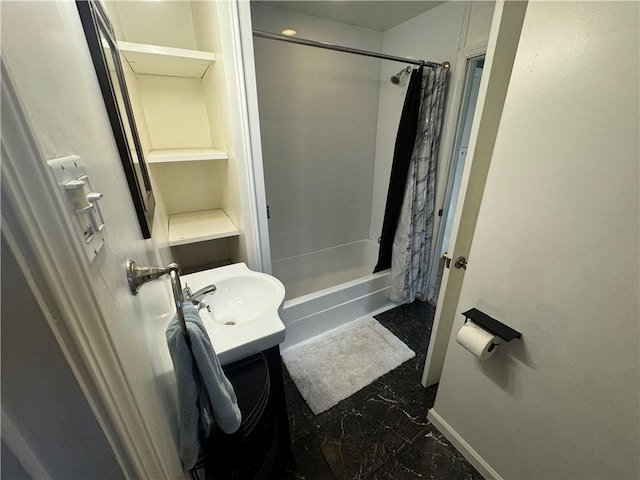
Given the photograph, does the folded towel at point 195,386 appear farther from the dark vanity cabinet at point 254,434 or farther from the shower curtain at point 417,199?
the shower curtain at point 417,199

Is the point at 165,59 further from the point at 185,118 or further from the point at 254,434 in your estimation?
the point at 254,434

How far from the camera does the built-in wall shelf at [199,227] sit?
1435 millimetres

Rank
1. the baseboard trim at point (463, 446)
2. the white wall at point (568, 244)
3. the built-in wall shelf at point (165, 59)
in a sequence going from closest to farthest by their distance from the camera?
the white wall at point (568, 244), the built-in wall shelf at point (165, 59), the baseboard trim at point (463, 446)

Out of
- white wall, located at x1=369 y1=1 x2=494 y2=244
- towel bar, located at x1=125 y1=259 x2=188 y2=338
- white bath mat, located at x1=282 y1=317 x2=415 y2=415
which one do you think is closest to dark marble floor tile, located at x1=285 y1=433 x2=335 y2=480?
white bath mat, located at x1=282 y1=317 x2=415 y2=415

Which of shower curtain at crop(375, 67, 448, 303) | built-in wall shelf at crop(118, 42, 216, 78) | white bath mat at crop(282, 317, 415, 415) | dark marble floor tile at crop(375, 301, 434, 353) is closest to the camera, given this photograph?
built-in wall shelf at crop(118, 42, 216, 78)

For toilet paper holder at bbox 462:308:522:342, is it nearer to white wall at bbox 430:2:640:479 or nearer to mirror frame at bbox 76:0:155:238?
white wall at bbox 430:2:640:479

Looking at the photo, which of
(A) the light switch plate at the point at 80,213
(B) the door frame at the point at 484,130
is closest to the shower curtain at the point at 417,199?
(B) the door frame at the point at 484,130

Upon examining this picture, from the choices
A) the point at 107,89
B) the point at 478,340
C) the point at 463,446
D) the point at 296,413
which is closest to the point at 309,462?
the point at 296,413

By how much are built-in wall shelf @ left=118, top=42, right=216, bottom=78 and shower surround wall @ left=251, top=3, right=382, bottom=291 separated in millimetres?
738

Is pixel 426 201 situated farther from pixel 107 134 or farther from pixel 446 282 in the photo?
pixel 107 134

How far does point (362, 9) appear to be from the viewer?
1913mm

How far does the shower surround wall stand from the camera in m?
2.06

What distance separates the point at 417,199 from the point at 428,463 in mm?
1632

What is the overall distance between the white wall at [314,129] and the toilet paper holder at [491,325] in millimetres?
1780
